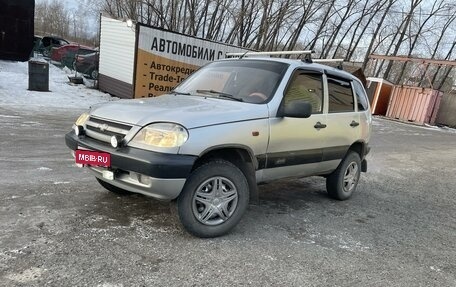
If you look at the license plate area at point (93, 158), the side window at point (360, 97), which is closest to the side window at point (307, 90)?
the side window at point (360, 97)

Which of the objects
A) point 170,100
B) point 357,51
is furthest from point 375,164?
point 357,51

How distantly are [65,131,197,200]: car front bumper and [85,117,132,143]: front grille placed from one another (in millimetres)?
141

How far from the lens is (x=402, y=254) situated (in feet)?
14.0

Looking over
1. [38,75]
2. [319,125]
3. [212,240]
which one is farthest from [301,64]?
[38,75]

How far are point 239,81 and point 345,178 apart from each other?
2.32 m

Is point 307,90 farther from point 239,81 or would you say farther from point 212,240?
point 212,240

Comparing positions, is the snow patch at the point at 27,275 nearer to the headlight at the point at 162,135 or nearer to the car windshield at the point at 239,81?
the headlight at the point at 162,135

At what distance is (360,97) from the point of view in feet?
20.2

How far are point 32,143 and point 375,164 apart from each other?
7278 mm

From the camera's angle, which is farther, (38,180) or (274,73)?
(38,180)

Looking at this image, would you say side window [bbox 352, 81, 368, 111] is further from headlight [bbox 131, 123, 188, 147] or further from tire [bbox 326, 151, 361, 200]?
headlight [bbox 131, 123, 188, 147]

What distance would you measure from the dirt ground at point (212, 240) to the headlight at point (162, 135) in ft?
3.06

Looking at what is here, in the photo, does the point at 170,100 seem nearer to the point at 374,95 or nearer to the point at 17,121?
the point at 17,121

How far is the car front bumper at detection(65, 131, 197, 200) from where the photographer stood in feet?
11.7
